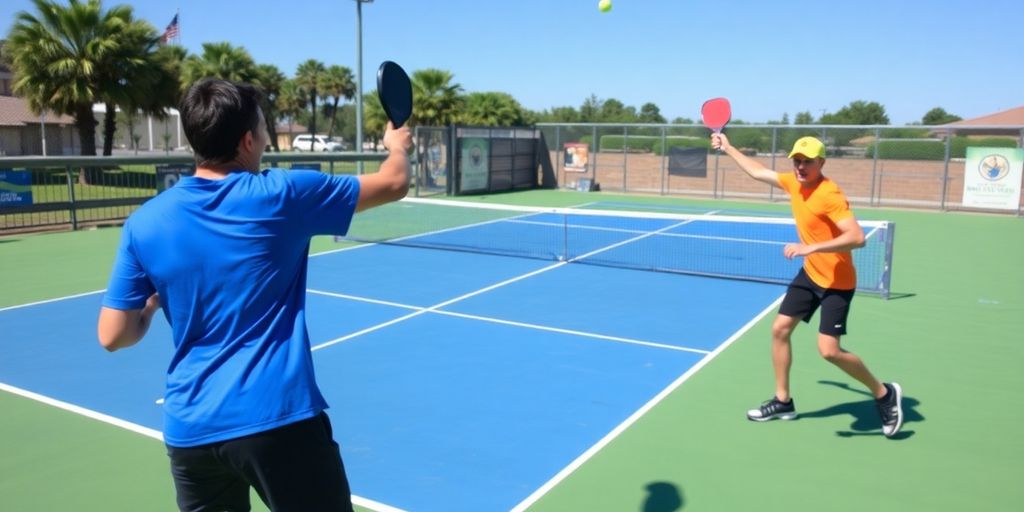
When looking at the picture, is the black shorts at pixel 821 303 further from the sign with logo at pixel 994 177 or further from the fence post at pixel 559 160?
the fence post at pixel 559 160

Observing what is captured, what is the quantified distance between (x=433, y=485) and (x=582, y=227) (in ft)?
44.0

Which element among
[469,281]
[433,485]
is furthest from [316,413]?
[469,281]

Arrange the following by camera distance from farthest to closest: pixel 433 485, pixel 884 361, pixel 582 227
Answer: pixel 582 227
pixel 884 361
pixel 433 485

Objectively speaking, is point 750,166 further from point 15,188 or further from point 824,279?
point 15,188

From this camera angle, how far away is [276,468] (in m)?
2.22

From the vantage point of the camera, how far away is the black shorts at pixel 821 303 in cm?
541

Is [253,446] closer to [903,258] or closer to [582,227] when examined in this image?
[903,258]

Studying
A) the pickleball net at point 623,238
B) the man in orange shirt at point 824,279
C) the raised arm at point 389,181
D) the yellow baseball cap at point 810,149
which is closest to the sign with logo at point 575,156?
the pickleball net at point 623,238

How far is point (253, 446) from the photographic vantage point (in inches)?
86.4

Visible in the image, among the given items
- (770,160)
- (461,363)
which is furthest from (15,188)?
(770,160)

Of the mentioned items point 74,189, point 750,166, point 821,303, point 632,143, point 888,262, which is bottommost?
point 888,262

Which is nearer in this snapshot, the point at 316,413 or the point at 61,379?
the point at 316,413

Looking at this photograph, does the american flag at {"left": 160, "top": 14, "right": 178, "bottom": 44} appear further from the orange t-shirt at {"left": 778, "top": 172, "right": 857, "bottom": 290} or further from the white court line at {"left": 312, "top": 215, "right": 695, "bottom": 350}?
the orange t-shirt at {"left": 778, "top": 172, "right": 857, "bottom": 290}

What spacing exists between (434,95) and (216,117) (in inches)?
1522
